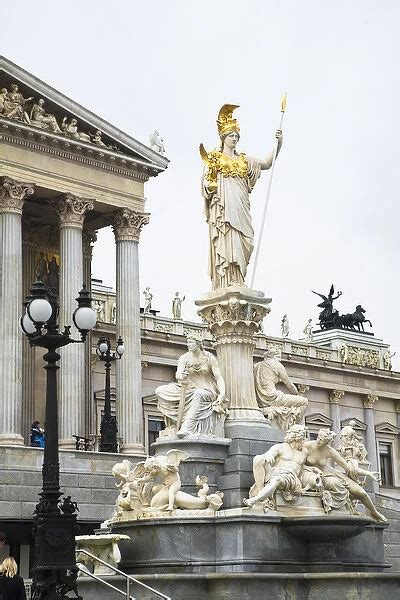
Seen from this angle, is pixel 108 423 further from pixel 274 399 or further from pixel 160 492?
pixel 160 492

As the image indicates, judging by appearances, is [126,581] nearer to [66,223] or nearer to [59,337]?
[59,337]

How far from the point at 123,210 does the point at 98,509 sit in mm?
14834

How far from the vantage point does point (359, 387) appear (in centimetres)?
7881

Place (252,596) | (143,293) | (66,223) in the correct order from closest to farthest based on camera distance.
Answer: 1. (252,596)
2. (66,223)
3. (143,293)

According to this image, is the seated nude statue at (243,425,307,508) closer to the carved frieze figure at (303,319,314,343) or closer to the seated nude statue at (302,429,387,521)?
the seated nude statue at (302,429,387,521)

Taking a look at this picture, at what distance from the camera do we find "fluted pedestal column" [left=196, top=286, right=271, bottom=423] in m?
21.6

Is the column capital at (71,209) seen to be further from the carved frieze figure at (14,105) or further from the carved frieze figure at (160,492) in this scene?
the carved frieze figure at (160,492)

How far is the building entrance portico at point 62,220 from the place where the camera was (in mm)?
43406

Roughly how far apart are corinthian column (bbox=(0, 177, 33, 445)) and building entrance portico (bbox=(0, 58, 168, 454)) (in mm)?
37

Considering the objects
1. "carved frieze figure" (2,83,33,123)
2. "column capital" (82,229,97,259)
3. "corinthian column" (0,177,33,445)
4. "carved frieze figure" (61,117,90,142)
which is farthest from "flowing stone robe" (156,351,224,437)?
"column capital" (82,229,97,259)

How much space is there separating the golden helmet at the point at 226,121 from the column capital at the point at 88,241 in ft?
93.2

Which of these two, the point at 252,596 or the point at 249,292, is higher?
the point at 249,292

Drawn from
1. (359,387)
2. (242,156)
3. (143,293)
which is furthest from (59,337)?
(359,387)

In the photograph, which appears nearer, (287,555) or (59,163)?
(287,555)
